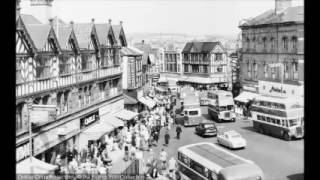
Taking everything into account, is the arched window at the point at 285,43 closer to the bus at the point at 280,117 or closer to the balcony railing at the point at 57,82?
the bus at the point at 280,117

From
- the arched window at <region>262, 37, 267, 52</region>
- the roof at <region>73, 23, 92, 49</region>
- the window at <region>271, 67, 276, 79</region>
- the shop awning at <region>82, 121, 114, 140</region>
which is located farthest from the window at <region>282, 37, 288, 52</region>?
the shop awning at <region>82, 121, 114, 140</region>

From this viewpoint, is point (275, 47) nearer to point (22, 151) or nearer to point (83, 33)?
point (83, 33)

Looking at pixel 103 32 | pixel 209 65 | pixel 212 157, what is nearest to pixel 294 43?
pixel 103 32

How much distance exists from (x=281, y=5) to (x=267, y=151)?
22376 millimetres

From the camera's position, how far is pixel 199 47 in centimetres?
7400

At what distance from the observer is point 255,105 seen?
104 feet

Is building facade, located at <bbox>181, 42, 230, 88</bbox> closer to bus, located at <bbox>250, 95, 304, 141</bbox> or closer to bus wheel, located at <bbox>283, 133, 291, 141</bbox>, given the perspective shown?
bus, located at <bbox>250, 95, 304, 141</bbox>

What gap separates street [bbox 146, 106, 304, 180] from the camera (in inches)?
824

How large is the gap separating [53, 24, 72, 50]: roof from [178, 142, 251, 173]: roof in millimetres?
11191

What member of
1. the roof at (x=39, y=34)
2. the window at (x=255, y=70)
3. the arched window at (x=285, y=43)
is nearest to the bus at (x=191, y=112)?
the arched window at (x=285, y=43)

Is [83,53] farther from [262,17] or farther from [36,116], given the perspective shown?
[262,17]

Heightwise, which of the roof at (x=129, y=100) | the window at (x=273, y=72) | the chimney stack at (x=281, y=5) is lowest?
the roof at (x=129, y=100)

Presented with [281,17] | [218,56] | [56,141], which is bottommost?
[56,141]

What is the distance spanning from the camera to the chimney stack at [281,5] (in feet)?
137
